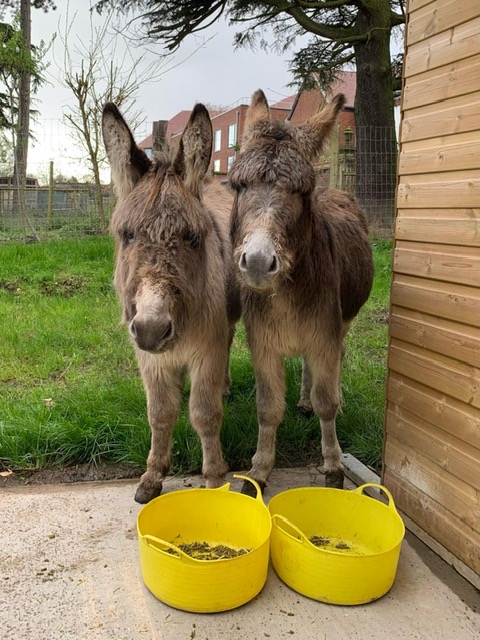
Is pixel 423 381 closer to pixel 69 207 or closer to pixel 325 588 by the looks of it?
pixel 325 588

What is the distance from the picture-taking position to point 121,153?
248 centimetres

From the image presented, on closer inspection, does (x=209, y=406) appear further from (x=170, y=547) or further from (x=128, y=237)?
(x=128, y=237)

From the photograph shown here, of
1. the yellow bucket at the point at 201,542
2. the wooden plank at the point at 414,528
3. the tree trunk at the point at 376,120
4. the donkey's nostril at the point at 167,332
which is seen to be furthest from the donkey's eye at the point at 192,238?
the tree trunk at the point at 376,120

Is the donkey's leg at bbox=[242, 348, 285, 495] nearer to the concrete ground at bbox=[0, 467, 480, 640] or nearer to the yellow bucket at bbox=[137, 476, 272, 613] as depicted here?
the yellow bucket at bbox=[137, 476, 272, 613]

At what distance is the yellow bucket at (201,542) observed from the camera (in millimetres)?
2027

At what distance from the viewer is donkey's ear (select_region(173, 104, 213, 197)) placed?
250 centimetres

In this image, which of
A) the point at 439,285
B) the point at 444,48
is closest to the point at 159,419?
the point at 439,285

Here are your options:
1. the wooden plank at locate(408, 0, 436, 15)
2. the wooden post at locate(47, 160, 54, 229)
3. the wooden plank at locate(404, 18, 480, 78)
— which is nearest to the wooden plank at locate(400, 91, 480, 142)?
the wooden plank at locate(404, 18, 480, 78)

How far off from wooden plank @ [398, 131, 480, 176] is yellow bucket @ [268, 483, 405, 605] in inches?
59.2

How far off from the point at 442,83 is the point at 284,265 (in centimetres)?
110

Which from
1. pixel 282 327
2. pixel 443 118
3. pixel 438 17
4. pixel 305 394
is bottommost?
pixel 305 394

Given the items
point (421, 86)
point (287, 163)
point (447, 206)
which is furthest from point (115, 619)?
point (421, 86)

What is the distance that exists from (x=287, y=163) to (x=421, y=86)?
750mm

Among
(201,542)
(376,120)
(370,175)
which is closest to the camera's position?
(201,542)
